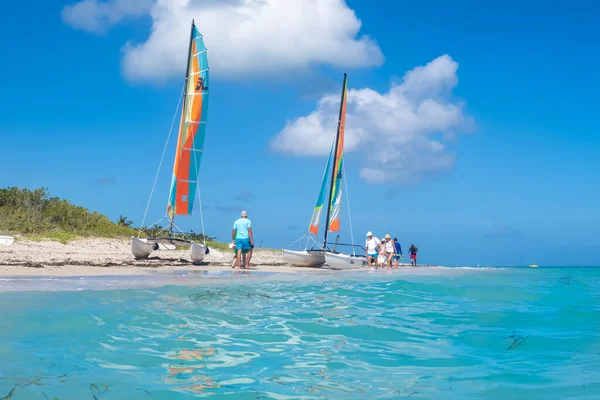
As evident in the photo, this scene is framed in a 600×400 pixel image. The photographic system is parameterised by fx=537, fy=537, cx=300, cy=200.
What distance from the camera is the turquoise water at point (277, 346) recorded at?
5.14 meters

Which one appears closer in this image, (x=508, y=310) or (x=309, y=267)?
(x=508, y=310)

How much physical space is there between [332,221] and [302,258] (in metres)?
4.83

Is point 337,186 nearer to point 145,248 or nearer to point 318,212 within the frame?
point 318,212

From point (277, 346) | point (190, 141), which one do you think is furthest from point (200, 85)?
point (277, 346)

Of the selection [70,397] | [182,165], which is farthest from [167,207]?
[70,397]

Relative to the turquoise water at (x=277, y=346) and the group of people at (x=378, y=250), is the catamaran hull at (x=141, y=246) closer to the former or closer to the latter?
the turquoise water at (x=277, y=346)

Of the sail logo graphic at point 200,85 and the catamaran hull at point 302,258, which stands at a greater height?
the sail logo graphic at point 200,85

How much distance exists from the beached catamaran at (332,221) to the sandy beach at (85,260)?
337cm

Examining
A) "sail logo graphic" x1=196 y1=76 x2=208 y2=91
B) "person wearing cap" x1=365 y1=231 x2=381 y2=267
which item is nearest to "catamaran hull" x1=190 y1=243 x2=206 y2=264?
"sail logo graphic" x1=196 y1=76 x2=208 y2=91

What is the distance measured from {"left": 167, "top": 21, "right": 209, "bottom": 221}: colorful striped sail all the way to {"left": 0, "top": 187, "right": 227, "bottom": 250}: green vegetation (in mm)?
2208

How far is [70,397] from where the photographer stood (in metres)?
4.57

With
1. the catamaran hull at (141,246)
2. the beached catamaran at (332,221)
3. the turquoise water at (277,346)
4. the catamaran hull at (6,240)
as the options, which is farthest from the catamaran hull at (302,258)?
the turquoise water at (277,346)

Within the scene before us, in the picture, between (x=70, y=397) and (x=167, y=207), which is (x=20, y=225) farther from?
(x=70, y=397)

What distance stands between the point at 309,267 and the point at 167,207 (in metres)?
7.19
